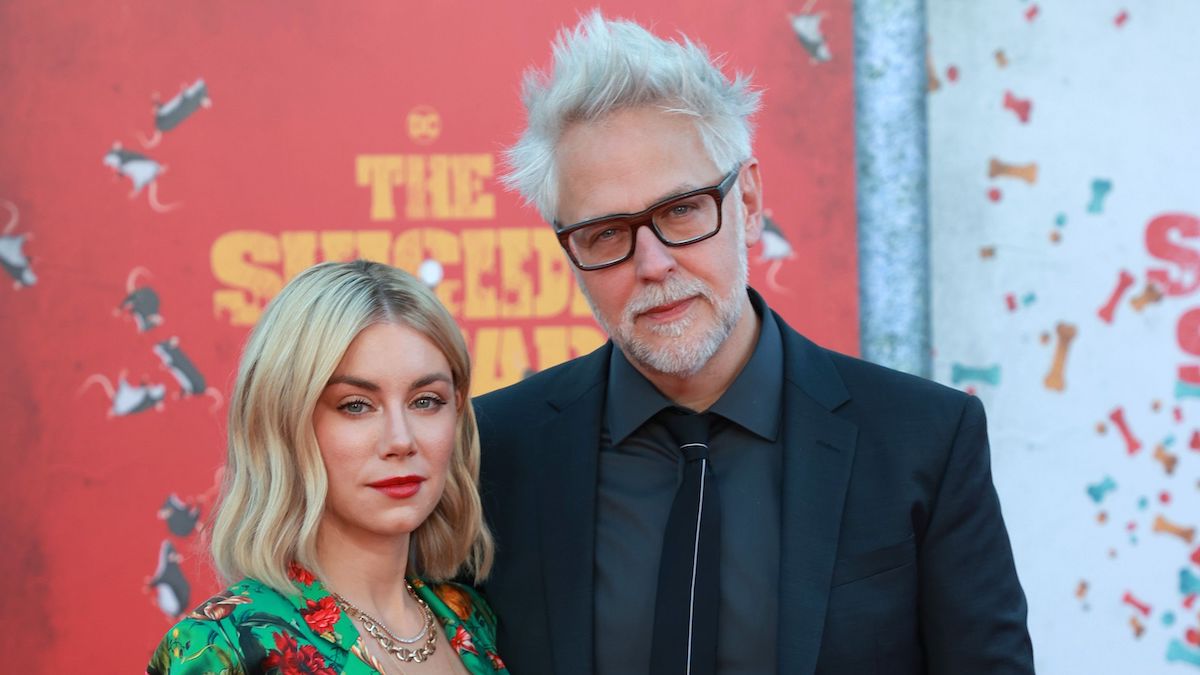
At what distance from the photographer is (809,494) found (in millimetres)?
2082

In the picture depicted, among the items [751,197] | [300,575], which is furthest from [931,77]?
[300,575]

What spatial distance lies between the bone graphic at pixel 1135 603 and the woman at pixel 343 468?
6.32 ft

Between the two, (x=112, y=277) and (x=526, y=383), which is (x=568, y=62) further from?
(x=112, y=277)

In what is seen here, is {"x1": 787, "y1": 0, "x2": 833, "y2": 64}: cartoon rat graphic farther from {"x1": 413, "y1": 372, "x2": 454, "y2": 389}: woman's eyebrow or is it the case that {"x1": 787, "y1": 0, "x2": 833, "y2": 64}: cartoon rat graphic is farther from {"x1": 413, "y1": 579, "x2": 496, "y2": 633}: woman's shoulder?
{"x1": 413, "y1": 579, "x2": 496, "y2": 633}: woman's shoulder

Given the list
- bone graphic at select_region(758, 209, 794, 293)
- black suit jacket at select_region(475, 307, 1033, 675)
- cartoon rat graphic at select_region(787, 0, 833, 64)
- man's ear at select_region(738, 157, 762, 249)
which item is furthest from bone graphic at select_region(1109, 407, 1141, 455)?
man's ear at select_region(738, 157, 762, 249)

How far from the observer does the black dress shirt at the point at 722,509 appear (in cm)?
204

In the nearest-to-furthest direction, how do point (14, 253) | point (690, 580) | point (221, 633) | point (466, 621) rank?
1. point (221, 633)
2. point (690, 580)
3. point (466, 621)
4. point (14, 253)

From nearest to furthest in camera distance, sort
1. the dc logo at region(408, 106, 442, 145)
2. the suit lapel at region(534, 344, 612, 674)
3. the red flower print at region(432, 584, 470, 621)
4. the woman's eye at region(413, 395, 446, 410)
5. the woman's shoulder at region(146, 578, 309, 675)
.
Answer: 1. the woman's shoulder at region(146, 578, 309, 675)
2. the suit lapel at region(534, 344, 612, 674)
3. the woman's eye at region(413, 395, 446, 410)
4. the red flower print at region(432, 584, 470, 621)
5. the dc logo at region(408, 106, 442, 145)

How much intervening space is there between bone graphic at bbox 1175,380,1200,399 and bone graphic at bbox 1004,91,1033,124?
2.63ft

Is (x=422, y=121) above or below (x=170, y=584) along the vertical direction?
above

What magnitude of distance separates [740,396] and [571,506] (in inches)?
13.6

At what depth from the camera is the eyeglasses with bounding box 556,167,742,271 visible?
210cm

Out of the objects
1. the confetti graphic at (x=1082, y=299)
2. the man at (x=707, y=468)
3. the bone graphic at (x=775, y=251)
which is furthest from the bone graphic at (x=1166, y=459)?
the man at (x=707, y=468)

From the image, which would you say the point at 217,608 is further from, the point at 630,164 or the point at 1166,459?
the point at 1166,459
